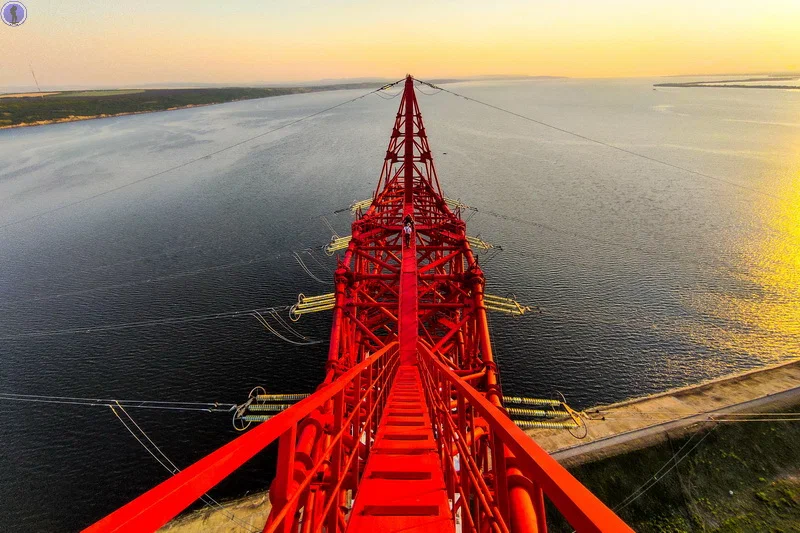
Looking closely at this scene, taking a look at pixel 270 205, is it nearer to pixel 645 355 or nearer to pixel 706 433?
pixel 645 355

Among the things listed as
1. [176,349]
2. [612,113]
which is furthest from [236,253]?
[612,113]

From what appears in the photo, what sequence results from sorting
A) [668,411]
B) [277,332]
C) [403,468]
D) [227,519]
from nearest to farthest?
1. [403,468]
2. [227,519]
3. [668,411]
4. [277,332]

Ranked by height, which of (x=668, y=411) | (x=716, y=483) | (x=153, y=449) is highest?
(x=668, y=411)

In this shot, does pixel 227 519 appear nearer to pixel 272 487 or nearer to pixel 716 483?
pixel 272 487

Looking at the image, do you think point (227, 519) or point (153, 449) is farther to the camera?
point (153, 449)

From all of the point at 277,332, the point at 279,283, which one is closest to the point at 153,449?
the point at 277,332

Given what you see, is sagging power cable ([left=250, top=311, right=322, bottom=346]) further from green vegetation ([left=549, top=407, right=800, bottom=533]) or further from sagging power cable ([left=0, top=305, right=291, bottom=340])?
green vegetation ([left=549, top=407, right=800, bottom=533])
